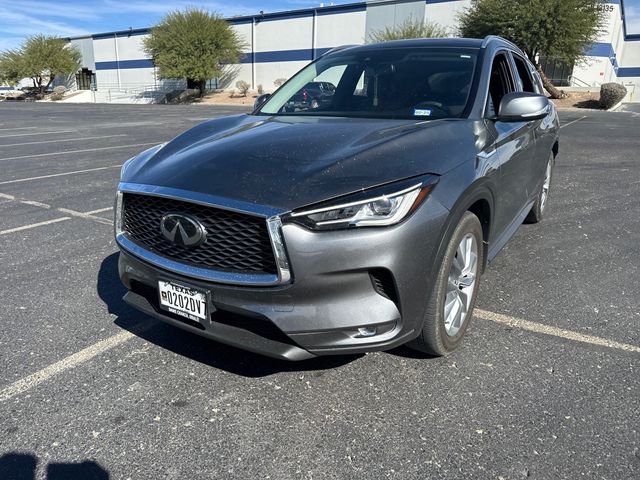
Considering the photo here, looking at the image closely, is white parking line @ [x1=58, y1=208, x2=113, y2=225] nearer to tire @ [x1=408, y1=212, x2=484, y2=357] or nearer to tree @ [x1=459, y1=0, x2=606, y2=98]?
tire @ [x1=408, y1=212, x2=484, y2=357]

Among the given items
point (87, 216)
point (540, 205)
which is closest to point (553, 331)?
point (540, 205)

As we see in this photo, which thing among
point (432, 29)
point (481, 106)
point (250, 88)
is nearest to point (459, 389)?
point (481, 106)

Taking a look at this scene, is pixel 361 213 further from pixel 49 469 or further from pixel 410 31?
pixel 410 31

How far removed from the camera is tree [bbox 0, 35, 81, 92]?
208 ft

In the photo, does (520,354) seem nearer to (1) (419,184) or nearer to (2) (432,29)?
(1) (419,184)

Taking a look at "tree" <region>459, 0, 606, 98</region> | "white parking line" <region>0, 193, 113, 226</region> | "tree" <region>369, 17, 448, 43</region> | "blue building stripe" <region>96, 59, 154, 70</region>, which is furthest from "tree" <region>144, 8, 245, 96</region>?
"white parking line" <region>0, 193, 113, 226</region>

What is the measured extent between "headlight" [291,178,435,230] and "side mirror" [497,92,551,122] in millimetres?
1386

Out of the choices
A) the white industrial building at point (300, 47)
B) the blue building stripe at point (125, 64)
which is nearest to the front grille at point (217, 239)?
the white industrial building at point (300, 47)

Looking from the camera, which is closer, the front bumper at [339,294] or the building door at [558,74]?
the front bumper at [339,294]

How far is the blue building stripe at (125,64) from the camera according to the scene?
58.7 m

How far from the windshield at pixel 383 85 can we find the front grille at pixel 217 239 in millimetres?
1453

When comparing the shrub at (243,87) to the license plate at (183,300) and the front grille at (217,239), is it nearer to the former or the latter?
the front grille at (217,239)

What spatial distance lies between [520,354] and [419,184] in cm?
137

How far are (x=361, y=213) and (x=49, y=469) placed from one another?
168cm
